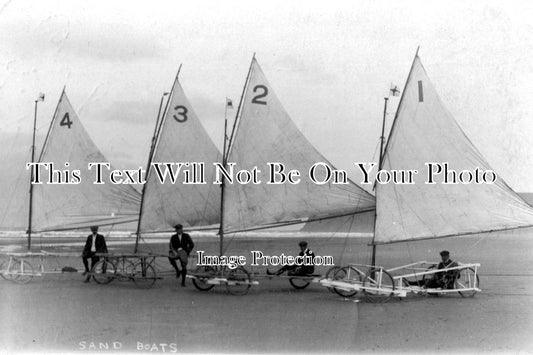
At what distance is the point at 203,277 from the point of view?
14.7 meters

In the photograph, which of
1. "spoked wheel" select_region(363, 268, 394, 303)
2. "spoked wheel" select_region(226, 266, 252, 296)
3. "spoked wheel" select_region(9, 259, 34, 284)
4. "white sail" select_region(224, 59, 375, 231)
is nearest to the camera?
"spoked wheel" select_region(363, 268, 394, 303)

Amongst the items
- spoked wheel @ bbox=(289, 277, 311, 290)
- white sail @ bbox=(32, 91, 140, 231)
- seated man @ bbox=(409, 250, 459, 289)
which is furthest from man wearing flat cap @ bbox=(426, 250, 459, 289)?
white sail @ bbox=(32, 91, 140, 231)

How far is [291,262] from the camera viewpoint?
15055 mm

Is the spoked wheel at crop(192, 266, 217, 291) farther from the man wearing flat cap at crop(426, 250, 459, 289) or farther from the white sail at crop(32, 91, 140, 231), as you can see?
the man wearing flat cap at crop(426, 250, 459, 289)

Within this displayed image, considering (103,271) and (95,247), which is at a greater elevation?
(95,247)

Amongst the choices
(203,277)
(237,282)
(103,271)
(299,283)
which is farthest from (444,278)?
(103,271)

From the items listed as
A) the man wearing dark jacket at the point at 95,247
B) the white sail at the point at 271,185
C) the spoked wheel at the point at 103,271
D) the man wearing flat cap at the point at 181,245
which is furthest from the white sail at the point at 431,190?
the man wearing dark jacket at the point at 95,247

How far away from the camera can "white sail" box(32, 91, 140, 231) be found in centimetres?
1797

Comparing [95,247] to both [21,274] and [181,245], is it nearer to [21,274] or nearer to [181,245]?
[21,274]

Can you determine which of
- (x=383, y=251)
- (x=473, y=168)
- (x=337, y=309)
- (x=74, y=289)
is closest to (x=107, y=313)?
(x=74, y=289)

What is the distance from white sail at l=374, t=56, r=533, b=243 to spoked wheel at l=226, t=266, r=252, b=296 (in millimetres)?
3162

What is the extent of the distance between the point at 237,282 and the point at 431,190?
5.07m

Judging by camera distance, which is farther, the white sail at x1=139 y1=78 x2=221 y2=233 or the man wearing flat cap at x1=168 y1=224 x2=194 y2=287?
the white sail at x1=139 y1=78 x2=221 y2=233

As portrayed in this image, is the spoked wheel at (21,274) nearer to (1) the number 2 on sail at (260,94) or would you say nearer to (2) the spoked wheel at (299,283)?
(2) the spoked wheel at (299,283)
